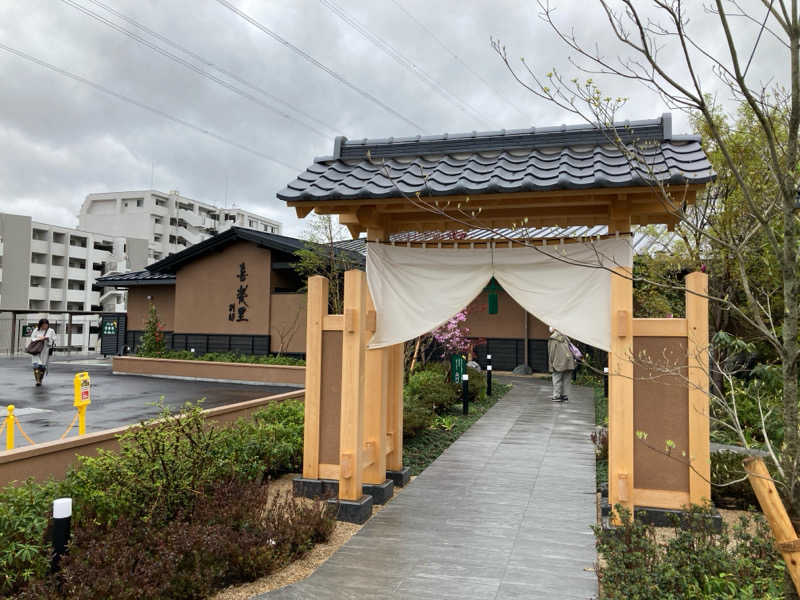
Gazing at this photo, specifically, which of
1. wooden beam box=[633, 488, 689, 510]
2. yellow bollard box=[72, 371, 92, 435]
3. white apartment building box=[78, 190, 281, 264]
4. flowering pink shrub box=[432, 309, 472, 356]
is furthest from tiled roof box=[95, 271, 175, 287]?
white apartment building box=[78, 190, 281, 264]

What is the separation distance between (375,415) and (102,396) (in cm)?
1077

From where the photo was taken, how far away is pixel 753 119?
1030 centimetres

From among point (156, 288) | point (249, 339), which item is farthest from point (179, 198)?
point (249, 339)

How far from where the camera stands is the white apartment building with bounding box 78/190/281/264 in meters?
60.3

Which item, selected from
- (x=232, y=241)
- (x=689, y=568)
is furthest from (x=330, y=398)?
(x=232, y=241)

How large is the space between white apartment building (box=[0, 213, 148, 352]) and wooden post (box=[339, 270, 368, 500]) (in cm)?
4423

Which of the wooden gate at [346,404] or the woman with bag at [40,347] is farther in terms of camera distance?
the woman with bag at [40,347]

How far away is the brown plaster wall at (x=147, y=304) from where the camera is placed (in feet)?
83.3

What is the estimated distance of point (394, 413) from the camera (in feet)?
24.0

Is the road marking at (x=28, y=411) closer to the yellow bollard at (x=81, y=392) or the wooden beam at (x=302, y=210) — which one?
the yellow bollard at (x=81, y=392)

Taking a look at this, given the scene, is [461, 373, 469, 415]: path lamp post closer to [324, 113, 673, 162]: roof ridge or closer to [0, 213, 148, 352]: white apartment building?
[324, 113, 673, 162]: roof ridge

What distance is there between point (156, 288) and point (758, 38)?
26393mm

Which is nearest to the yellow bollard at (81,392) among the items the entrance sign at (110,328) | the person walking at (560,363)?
the person walking at (560,363)

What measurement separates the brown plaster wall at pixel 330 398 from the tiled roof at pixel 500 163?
1.68 meters
